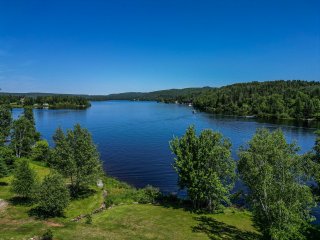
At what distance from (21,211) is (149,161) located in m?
47.0

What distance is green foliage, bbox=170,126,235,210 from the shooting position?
40812 mm

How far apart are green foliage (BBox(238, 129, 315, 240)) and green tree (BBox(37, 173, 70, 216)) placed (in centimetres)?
2289

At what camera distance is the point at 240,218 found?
40.7 m

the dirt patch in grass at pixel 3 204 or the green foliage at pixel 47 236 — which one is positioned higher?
the green foliage at pixel 47 236

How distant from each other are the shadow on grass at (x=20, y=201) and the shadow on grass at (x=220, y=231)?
24197mm

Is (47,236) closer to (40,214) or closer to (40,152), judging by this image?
(40,214)

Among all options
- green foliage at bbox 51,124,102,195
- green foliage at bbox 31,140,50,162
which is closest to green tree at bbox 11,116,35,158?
green foliage at bbox 31,140,50,162

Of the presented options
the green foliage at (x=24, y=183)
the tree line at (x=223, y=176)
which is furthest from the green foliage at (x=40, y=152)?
the green foliage at (x=24, y=183)

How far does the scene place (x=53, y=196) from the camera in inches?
1410

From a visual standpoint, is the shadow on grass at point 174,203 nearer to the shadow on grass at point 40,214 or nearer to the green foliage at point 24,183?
the shadow on grass at point 40,214

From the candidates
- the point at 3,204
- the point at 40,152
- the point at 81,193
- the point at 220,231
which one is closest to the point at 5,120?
the point at 40,152

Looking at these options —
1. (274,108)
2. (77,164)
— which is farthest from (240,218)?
(274,108)

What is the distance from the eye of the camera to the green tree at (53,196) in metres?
35.7

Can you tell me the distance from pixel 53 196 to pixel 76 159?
41.0 ft
